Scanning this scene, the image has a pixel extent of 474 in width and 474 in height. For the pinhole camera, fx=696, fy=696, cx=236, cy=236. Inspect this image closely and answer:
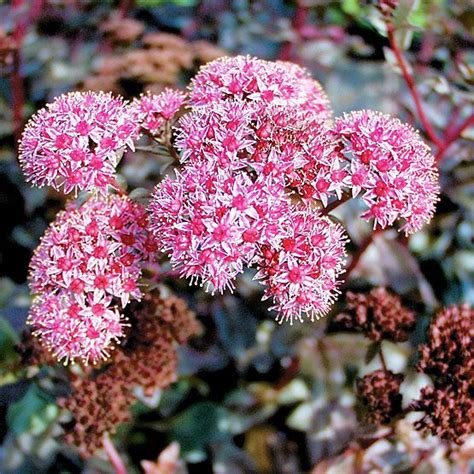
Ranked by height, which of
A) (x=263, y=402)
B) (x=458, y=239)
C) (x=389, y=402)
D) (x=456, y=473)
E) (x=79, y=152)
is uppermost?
(x=79, y=152)

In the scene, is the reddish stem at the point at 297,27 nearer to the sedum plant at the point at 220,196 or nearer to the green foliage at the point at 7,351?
the sedum plant at the point at 220,196

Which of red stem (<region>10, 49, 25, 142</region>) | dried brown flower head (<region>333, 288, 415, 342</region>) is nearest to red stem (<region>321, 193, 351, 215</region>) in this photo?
dried brown flower head (<region>333, 288, 415, 342</region>)

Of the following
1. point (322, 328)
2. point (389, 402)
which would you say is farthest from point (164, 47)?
point (389, 402)

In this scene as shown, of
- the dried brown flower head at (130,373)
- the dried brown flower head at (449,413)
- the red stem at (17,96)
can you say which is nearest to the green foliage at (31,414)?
the dried brown flower head at (130,373)

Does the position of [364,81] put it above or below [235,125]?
below

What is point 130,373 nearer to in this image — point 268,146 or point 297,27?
point 268,146

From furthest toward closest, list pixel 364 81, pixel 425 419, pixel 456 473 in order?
pixel 364 81
pixel 456 473
pixel 425 419

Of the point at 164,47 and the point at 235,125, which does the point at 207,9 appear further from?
the point at 235,125
